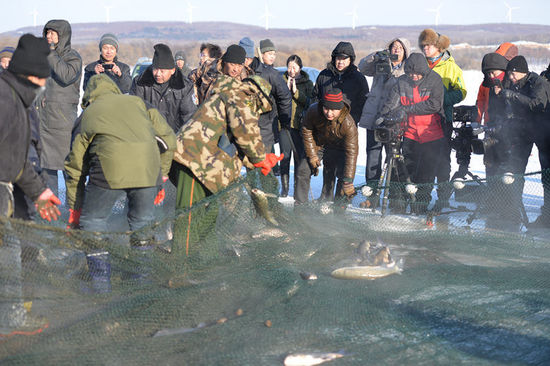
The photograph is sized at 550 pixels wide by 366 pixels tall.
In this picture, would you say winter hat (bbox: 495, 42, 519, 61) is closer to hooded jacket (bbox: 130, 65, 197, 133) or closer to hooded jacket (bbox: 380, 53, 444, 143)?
hooded jacket (bbox: 380, 53, 444, 143)

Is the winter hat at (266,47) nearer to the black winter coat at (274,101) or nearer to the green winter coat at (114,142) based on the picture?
the black winter coat at (274,101)

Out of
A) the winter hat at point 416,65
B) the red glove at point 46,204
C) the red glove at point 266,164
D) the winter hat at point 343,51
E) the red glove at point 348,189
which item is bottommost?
the red glove at point 348,189

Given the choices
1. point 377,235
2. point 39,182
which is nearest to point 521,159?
point 377,235

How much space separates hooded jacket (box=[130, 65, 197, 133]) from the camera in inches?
263

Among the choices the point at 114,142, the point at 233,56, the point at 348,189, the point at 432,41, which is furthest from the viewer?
the point at 432,41

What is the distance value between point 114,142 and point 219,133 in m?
0.89

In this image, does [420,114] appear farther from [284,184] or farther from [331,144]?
[284,184]

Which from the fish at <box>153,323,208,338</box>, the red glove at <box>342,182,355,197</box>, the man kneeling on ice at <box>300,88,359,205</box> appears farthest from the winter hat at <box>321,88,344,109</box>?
the fish at <box>153,323,208,338</box>

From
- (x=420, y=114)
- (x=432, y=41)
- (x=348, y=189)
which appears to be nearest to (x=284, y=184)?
(x=420, y=114)

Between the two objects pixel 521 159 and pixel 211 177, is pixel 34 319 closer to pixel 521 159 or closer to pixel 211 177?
pixel 211 177

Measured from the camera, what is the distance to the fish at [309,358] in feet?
10.6

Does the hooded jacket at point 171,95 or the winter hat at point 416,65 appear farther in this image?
the winter hat at point 416,65

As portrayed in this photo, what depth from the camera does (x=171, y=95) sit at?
22.5ft

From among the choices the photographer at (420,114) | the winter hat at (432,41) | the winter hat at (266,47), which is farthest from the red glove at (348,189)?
the winter hat at (266,47)
